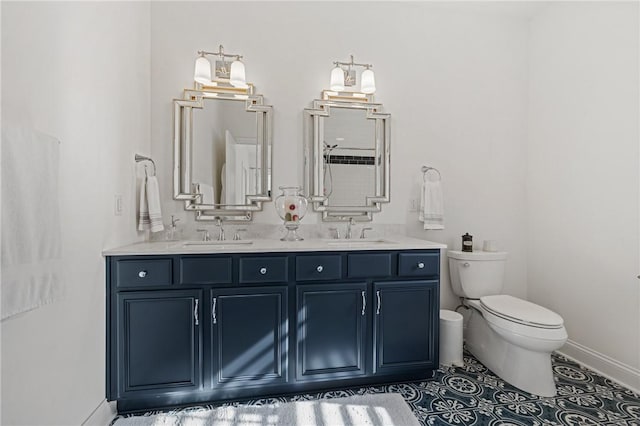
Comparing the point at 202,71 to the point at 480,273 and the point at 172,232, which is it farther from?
the point at 480,273

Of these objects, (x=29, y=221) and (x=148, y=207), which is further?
(x=148, y=207)

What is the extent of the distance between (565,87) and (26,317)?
341cm

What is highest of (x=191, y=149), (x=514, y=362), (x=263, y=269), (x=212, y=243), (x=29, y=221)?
(x=191, y=149)

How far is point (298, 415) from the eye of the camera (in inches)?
66.9

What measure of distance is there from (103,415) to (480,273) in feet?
8.15

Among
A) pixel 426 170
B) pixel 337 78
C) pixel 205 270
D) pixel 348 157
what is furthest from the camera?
pixel 426 170

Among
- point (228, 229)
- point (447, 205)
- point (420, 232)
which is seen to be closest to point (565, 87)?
point (447, 205)

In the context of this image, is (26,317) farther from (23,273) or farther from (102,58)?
(102,58)

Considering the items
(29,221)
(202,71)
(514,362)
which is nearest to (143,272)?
(29,221)

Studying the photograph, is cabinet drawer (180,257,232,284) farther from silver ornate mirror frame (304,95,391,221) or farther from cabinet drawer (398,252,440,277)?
cabinet drawer (398,252,440,277)

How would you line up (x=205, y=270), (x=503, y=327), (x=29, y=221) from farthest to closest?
(x=503, y=327)
(x=205, y=270)
(x=29, y=221)

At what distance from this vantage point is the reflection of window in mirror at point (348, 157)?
A: 2.46 meters

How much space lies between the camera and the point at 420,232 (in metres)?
2.61

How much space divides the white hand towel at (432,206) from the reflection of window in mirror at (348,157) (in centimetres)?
40
